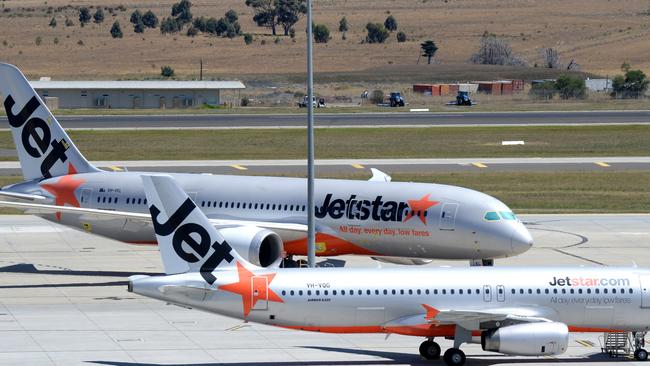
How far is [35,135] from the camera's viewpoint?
51156mm

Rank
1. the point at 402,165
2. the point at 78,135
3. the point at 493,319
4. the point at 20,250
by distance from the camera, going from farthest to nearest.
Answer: the point at 78,135
the point at 402,165
the point at 20,250
the point at 493,319

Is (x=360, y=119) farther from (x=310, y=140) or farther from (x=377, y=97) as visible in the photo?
(x=310, y=140)

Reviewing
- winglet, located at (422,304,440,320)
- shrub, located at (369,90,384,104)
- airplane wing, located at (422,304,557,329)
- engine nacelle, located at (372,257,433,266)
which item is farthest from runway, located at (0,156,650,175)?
shrub, located at (369,90,384,104)

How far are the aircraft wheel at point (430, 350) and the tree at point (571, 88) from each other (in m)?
135

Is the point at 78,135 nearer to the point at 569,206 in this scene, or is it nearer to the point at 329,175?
the point at 329,175

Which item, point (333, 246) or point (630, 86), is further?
point (630, 86)

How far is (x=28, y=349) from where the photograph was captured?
3544 centimetres

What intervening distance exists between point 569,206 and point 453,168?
16.9m

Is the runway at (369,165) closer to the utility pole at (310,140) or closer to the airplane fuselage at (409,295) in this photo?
the utility pole at (310,140)

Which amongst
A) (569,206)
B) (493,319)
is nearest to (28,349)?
(493,319)

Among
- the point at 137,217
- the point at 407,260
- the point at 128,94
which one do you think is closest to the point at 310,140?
the point at 407,260

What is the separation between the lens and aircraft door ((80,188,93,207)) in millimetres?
50594

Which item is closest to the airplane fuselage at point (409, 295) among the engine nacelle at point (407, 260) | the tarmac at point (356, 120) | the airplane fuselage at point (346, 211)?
the airplane fuselage at point (346, 211)

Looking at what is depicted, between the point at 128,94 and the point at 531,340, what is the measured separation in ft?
423
